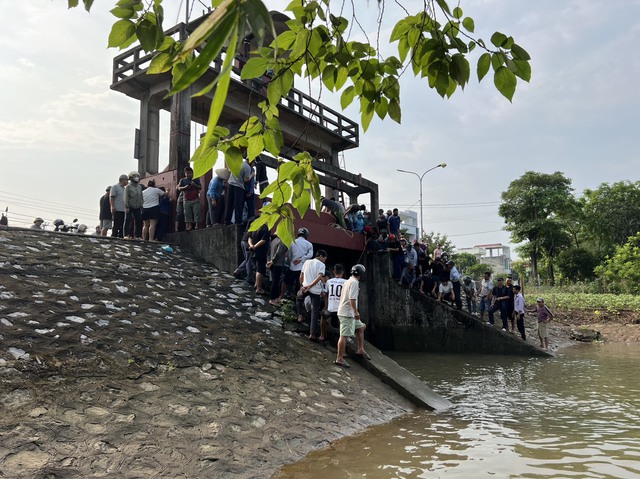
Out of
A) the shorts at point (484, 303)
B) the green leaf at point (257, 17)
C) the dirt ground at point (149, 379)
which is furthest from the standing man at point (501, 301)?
the green leaf at point (257, 17)

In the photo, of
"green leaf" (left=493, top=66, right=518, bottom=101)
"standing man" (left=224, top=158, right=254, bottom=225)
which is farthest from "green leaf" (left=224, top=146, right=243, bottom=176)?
"standing man" (left=224, top=158, right=254, bottom=225)

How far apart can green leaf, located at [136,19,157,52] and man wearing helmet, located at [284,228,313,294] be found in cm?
727

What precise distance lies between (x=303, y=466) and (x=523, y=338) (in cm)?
1169

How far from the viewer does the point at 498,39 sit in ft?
6.48

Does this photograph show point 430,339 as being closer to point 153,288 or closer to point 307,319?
point 307,319

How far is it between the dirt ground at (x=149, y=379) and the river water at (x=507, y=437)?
453 mm

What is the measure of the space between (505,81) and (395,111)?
1.83 feet

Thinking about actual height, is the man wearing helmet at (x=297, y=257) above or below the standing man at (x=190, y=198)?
below

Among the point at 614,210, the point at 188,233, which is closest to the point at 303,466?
the point at 188,233

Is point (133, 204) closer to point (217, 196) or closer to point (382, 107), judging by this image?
point (217, 196)

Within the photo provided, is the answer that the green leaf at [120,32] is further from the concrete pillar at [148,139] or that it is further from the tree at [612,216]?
the tree at [612,216]

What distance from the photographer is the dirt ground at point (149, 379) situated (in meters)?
3.81

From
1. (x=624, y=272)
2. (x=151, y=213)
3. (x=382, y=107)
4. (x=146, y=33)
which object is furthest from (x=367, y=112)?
(x=624, y=272)

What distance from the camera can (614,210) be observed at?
1672 inches
